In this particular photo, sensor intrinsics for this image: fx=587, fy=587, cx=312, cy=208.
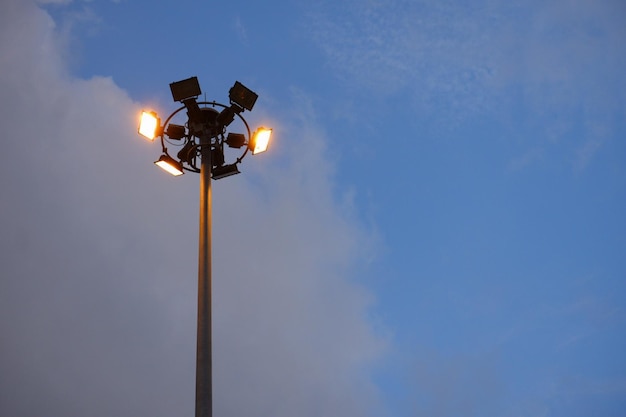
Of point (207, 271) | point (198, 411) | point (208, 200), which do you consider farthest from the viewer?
point (208, 200)

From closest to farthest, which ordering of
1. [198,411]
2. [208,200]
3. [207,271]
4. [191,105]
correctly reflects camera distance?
[198,411]
[207,271]
[208,200]
[191,105]

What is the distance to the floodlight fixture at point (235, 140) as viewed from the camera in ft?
34.6

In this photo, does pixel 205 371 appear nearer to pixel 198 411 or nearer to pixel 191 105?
pixel 198 411

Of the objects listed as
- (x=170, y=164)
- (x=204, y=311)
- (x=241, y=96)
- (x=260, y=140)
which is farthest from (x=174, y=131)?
(x=204, y=311)

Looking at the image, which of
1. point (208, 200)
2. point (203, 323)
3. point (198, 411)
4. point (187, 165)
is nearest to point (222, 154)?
point (187, 165)

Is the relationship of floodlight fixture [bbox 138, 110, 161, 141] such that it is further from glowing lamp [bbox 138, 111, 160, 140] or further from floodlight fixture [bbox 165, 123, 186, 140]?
floodlight fixture [bbox 165, 123, 186, 140]

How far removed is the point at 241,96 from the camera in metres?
10.2

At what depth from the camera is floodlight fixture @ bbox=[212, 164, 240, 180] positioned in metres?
9.99

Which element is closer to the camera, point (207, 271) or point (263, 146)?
point (207, 271)

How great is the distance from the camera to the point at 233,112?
10094mm

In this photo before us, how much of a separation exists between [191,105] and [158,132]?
0.73 metres

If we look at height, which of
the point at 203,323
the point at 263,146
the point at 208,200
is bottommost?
the point at 203,323

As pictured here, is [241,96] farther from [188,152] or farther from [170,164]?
[170,164]

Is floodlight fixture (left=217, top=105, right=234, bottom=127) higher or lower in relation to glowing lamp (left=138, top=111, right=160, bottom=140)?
higher
